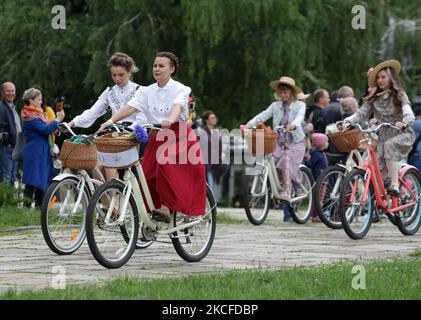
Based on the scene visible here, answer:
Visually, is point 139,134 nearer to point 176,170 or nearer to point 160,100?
point 176,170

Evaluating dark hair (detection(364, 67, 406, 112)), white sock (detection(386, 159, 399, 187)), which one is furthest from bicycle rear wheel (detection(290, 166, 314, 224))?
dark hair (detection(364, 67, 406, 112))

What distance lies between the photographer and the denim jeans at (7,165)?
52.2 feet

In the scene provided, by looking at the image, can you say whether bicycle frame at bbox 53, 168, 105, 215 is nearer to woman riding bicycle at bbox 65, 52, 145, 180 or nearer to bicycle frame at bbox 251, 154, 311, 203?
woman riding bicycle at bbox 65, 52, 145, 180

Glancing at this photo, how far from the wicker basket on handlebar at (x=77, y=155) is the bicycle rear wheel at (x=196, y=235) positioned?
1.06 meters

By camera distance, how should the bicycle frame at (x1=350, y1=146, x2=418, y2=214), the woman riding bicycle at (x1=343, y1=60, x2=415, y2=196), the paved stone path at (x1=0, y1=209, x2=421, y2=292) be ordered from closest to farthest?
1. the paved stone path at (x1=0, y1=209, x2=421, y2=292)
2. the bicycle frame at (x1=350, y1=146, x2=418, y2=214)
3. the woman riding bicycle at (x1=343, y1=60, x2=415, y2=196)

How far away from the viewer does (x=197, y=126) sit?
1967 cm

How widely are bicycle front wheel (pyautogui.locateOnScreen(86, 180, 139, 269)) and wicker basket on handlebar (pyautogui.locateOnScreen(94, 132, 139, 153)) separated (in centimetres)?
27

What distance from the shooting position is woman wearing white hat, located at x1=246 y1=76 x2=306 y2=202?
47.4ft

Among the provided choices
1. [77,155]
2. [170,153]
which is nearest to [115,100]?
[77,155]

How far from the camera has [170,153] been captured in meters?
8.99

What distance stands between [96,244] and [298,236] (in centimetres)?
434

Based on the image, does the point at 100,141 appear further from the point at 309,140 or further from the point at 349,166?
the point at 309,140

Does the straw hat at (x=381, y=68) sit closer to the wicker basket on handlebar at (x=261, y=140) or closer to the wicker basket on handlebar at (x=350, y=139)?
the wicker basket on handlebar at (x=350, y=139)

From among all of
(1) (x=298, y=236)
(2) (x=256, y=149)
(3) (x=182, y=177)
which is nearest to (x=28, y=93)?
(2) (x=256, y=149)
